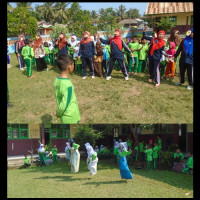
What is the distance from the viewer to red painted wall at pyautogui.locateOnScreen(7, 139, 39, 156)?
15.7 feet

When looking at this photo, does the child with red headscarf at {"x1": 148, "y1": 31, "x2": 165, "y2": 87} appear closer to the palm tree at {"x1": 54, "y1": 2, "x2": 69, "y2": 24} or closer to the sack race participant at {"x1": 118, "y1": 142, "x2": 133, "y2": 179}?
the sack race participant at {"x1": 118, "y1": 142, "x2": 133, "y2": 179}

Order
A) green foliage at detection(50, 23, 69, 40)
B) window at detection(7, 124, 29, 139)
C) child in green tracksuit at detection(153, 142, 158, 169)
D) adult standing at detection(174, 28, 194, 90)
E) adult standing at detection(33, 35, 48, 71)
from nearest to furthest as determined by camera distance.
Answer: window at detection(7, 124, 29, 139) < adult standing at detection(174, 28, 194, 90) < green foliage at detection(50, 23, 69, 40) < child in green tracksuit at detection(153, 142, 158, 169) < adult standing at detection(33, 35, 48, 71)

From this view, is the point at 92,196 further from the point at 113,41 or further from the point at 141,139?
the point at 113,41

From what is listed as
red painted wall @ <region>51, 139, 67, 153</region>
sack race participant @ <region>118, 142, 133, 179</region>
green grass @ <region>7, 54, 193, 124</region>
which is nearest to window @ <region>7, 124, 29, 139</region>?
green grass @ <region>7, 54, 193, 124</region>

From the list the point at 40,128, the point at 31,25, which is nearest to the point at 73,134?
the point at 40,128

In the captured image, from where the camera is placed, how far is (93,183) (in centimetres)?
477

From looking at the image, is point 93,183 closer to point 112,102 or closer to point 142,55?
point 112,102

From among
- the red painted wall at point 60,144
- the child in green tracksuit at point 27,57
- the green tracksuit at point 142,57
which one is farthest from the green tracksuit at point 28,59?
the green tracksuit at point 142,57

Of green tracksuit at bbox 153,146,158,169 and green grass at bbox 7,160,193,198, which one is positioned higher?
green tracksuit at bbox 153,146,158,169

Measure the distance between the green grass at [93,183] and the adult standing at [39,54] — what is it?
2.42 metres

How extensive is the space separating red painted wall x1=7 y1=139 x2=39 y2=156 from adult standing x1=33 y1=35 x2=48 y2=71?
193cm

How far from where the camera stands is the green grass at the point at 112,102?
385 cm

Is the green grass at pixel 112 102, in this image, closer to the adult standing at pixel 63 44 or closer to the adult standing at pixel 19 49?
the adult standing at pixel 63 44

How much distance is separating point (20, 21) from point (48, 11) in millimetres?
A: 603
